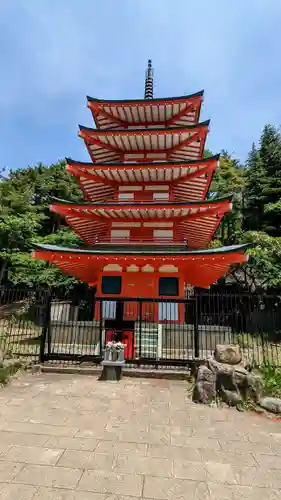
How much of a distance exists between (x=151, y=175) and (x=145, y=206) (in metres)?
2.48

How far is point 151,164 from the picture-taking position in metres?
14.6

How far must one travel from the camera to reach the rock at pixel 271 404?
19.1 ft

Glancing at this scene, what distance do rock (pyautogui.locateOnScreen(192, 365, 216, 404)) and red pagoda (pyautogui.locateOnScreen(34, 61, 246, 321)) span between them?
21.4 ft

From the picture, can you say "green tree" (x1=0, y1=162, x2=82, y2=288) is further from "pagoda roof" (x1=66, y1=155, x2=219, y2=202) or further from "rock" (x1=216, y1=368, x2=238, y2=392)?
"rock" (x1=216, y1=368, x2=238, y2=392)

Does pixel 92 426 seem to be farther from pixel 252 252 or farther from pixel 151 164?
pixel 252 252

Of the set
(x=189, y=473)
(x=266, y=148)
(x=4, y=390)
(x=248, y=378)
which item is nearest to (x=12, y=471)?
(x=189, y=473)

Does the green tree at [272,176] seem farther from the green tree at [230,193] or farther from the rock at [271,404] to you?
the rock at [271,404]

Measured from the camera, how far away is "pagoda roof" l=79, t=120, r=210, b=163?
15172mm

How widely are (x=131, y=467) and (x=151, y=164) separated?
1325 cm

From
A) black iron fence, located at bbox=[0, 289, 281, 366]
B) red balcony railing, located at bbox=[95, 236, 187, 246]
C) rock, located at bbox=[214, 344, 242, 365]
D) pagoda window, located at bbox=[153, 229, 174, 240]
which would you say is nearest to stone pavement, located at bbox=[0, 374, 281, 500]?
rock, located at bbox=[214, 344, 242, 365]

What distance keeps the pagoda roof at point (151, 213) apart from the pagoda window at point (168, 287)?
2507 mm

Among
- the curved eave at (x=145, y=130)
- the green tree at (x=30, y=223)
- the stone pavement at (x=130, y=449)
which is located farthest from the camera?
the green tree at (x=30, y=223)

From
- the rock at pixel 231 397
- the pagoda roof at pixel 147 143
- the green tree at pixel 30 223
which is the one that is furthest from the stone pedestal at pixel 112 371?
the pagoda roof at pixel 147 143

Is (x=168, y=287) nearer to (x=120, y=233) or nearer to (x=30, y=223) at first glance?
(x=120, y=233)
